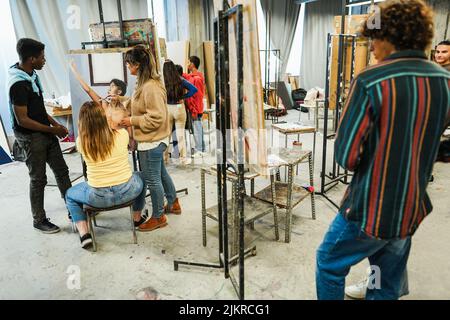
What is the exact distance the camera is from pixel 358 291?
71.0 inches

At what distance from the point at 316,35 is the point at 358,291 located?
26.6 feet

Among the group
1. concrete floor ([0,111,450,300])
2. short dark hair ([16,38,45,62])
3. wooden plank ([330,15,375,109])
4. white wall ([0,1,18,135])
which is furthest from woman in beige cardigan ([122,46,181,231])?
white wall ([0,1,18,135])

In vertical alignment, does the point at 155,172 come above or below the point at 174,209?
above

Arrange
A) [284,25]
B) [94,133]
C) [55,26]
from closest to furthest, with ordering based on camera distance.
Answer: [94,133] < [55,26] < [284,25]

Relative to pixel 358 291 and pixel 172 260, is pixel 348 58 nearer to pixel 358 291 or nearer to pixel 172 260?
pixel 358 291

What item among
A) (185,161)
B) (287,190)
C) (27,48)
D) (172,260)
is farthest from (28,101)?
(185,161)

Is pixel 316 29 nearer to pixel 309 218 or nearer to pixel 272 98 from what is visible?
pixel 272 98

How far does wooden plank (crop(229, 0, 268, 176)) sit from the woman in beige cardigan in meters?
0.87

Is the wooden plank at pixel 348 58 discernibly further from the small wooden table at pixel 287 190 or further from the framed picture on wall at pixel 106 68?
the framed picture on wall at pixel 106 68

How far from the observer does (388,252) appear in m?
1.32

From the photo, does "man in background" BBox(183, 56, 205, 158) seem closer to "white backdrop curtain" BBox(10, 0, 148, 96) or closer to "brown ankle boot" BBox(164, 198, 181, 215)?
"brown ankle boot" BBox(164, 198, 181, 215)

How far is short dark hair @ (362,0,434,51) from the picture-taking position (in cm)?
103
